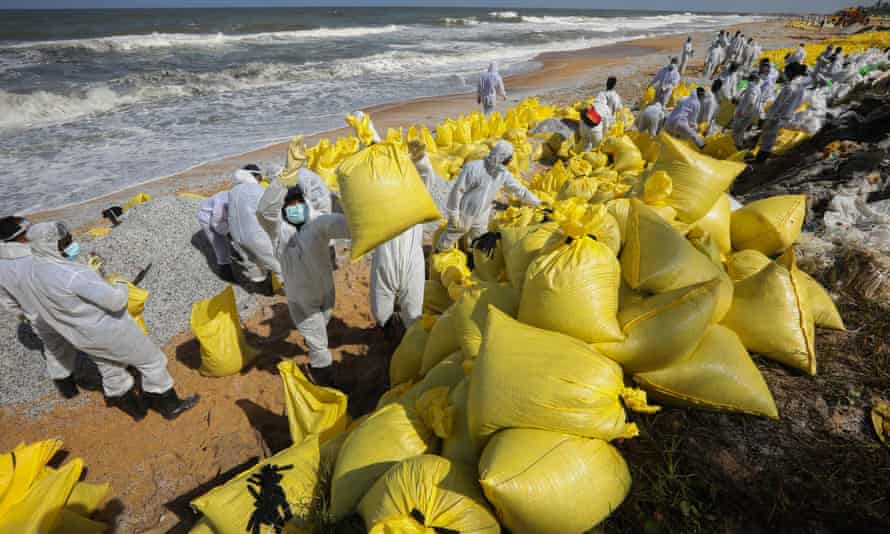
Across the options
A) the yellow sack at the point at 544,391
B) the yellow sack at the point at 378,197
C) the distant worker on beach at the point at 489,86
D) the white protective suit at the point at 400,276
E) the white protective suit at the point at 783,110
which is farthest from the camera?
the distant worker on beach at the point at 489,86

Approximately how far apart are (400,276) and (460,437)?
1.49m

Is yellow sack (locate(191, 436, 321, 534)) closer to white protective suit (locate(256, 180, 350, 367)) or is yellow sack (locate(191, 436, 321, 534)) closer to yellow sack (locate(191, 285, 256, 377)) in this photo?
white protective suit (locate(256, 180, 350, 367))

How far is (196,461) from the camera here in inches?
96.4

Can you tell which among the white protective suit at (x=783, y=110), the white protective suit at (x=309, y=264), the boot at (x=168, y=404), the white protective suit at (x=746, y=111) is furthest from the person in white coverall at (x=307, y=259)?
the white protective suit at (x=746, y=111)

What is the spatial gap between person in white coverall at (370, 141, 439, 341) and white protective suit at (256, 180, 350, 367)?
318 millimetres

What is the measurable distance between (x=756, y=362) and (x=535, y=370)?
3.60 ft

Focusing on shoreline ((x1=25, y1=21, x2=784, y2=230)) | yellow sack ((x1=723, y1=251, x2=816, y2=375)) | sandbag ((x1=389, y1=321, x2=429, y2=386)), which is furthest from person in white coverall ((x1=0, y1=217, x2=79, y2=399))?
yellow sack ((x1=723, y1=251, x2=816, y2=375))

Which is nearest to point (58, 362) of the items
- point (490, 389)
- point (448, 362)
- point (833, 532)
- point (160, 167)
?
point (448, 362)

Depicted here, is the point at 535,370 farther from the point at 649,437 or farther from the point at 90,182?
the point at 90,182

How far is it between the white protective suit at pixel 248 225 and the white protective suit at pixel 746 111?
734 cm

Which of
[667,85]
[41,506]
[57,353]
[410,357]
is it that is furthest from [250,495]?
[667,85]

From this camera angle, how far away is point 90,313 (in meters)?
2.27

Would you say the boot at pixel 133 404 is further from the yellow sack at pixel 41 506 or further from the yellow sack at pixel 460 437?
the yellow sack at pixel 460 437

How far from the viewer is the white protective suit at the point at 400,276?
2.80 metres
